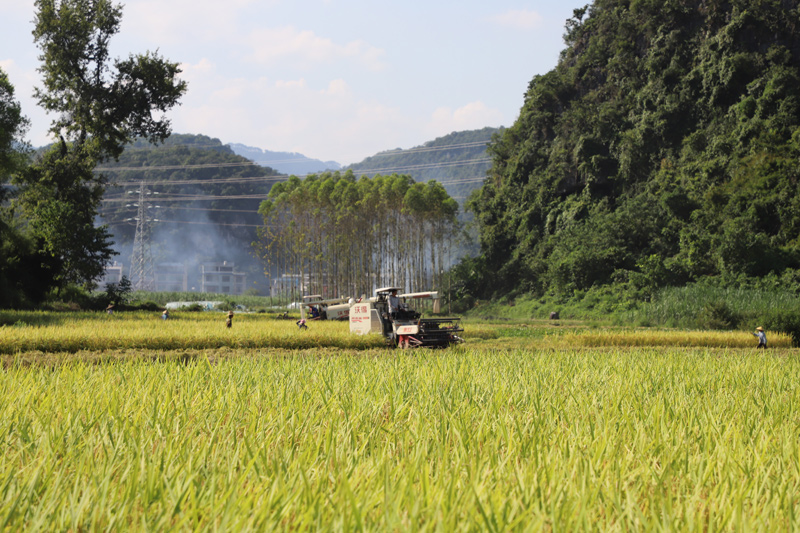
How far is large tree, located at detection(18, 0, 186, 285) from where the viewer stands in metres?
31.8

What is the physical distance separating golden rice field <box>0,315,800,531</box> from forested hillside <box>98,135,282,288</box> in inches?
4030

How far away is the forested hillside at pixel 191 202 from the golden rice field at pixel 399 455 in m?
102

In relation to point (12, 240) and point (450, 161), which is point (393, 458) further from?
point (450, 161)

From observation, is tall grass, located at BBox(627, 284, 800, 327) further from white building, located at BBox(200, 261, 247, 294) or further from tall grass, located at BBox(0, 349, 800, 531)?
white building, located at BBox(200, 261, 247, 294)

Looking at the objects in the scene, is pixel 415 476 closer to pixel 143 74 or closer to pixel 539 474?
pixel 539 474

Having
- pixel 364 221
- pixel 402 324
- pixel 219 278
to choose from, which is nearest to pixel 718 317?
pixel 402 324

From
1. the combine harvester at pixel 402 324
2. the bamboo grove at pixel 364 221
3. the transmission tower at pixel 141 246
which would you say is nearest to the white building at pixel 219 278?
the transmission tower at pixel 141 246

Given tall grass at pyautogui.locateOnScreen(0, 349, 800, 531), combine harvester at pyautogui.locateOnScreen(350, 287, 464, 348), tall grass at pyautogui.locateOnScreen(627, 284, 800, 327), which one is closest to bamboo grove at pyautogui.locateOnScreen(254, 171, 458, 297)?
tall grass at pyautogui.locateOnScreen(627, 284, 800, 327)

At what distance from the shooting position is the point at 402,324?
17609 mm

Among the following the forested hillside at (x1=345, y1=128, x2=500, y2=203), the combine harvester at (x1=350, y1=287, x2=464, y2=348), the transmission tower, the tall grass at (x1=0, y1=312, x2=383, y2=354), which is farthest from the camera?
the forested hillside at (x1=345, y1=128, x2=500, y2=203)

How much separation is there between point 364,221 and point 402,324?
39.3 metres

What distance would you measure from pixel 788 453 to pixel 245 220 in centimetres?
12857

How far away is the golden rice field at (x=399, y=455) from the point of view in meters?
2.02

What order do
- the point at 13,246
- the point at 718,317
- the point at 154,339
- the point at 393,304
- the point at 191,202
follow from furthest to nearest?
the point at 191,202 → the point at 13,246 → the point at 718,317 → the point at 393,304 → the point at 154,339
